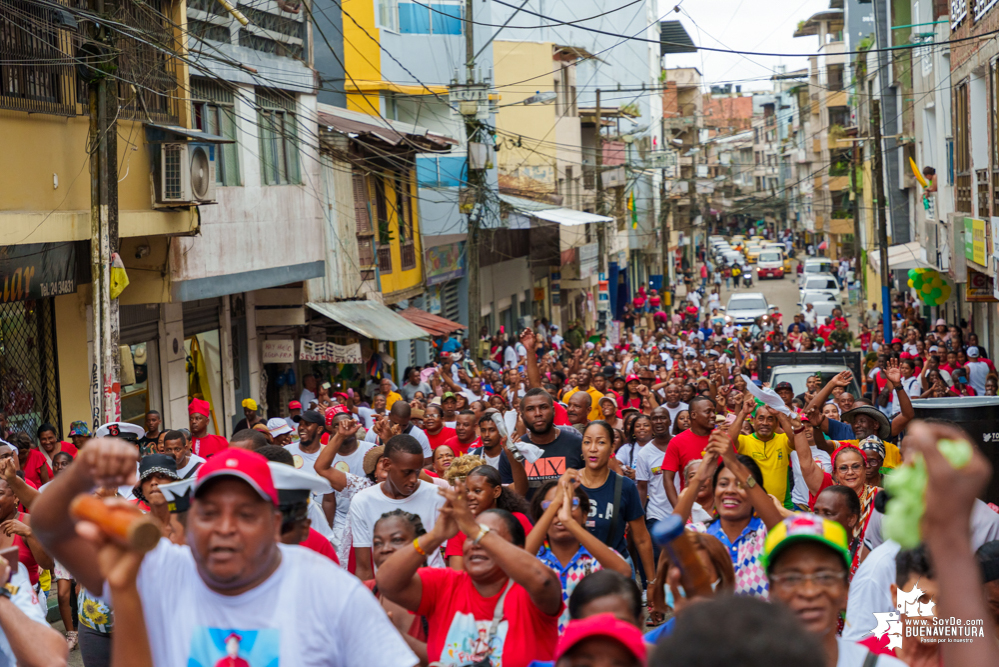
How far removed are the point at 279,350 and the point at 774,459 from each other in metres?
12.9

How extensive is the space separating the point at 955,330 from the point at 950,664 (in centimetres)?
2197

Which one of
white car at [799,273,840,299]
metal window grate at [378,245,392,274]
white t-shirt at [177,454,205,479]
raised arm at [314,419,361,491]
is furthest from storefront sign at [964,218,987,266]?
white car at [799,273,840,299]

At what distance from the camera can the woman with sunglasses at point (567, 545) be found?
16.8 feet

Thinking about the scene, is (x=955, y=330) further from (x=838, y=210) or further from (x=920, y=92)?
(x=838, y=210)

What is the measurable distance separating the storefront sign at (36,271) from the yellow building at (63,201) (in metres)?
0.01

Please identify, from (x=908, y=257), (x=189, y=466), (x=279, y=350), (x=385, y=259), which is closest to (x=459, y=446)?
(x=189, y=466)

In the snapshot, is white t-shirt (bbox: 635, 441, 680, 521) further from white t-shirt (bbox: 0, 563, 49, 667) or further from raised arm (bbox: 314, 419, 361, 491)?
white t-shirt (bbox: 0, 563, 49, 667)

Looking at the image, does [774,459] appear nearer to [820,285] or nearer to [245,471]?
[245,471]

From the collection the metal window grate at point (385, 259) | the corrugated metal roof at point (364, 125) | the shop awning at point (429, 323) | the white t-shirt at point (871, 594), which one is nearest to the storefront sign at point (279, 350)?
the shop awning at point (429, 323)

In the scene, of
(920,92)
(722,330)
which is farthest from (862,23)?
(920,92)

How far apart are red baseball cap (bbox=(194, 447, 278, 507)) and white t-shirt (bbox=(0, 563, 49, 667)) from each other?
3.69 feet

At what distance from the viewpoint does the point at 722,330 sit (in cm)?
3866

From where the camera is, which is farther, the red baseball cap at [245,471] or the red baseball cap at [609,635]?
the red baseball cap at [245,471]

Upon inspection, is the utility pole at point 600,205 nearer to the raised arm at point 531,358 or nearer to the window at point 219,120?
the window at point 219,120
